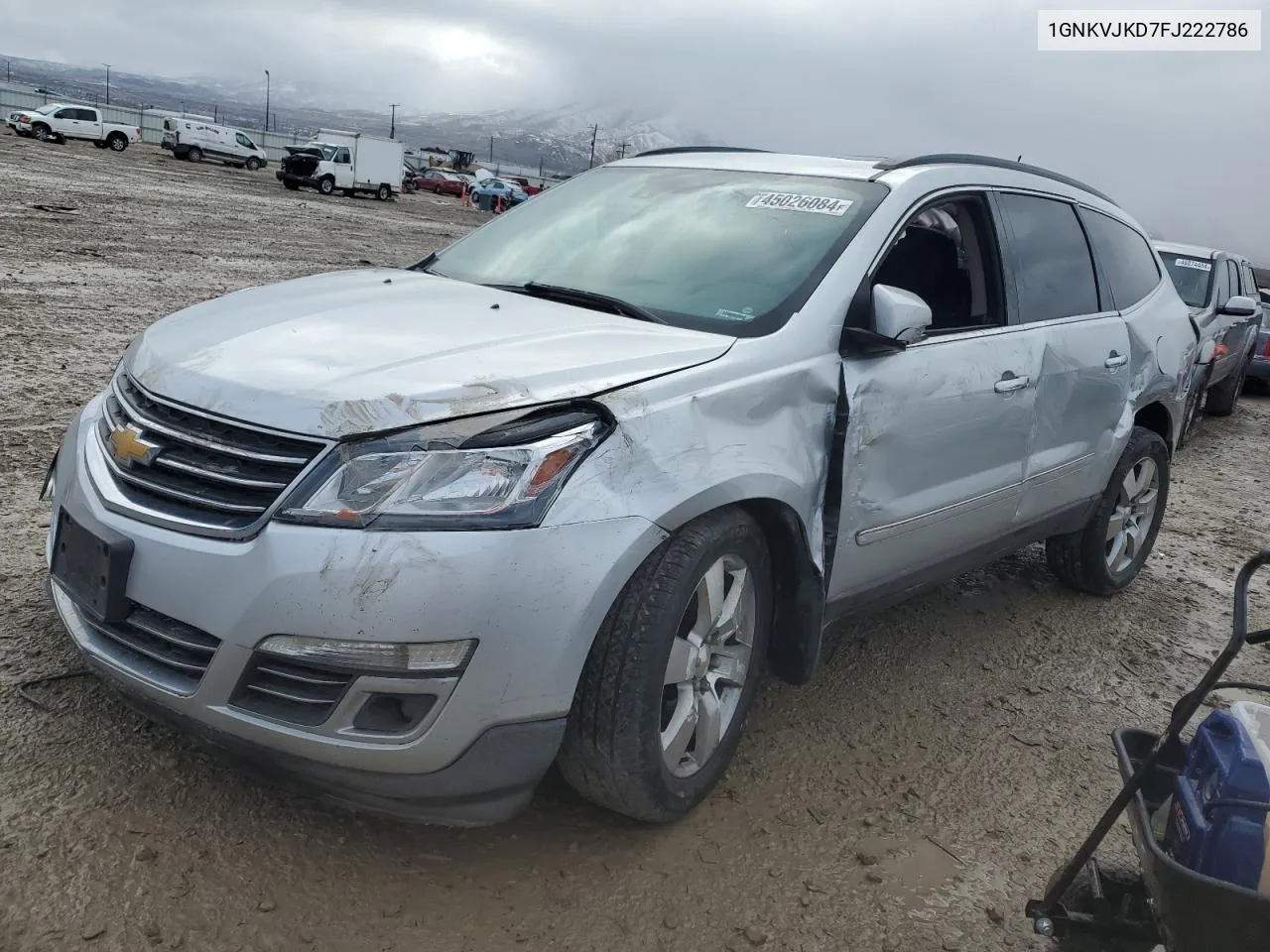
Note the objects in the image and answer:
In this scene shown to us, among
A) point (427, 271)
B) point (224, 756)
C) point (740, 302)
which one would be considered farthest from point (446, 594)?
point (427, 271)

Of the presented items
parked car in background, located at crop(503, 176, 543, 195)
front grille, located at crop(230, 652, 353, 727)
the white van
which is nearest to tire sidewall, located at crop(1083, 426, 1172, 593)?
front grille, located at crop(230, 652, 353, 727)

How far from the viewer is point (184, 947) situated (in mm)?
2193

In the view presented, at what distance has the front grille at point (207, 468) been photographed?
7.48 feet

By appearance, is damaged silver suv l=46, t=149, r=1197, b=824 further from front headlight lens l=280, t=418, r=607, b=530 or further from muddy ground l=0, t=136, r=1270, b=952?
muddy ground l=0, t=136, r=1270, b=952

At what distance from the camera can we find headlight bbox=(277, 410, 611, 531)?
2.22 metres

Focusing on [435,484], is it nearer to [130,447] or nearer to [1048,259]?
[130,447]

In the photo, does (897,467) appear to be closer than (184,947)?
No

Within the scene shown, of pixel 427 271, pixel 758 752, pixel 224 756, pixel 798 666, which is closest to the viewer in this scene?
pixel 224 756

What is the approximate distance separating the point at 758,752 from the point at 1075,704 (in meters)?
1.39

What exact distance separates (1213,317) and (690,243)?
8.35m

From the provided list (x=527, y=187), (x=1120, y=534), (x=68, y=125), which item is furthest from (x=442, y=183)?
(x=1120, y=534)

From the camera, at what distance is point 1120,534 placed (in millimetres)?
5023

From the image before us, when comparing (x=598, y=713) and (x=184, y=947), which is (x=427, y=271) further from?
(x=184, y=947)

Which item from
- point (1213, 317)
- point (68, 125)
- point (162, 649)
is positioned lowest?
point (162, 649)
